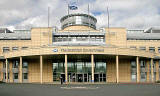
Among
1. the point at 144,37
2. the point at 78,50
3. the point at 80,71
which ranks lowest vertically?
the point at 80,71

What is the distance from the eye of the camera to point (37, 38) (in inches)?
2083

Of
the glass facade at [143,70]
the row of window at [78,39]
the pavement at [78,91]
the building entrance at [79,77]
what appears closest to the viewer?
the pavement at [78,91]

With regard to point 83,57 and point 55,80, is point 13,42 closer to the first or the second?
point 55,80

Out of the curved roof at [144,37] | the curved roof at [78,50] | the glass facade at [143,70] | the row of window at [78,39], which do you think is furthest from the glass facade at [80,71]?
the curved roof at [144,37]

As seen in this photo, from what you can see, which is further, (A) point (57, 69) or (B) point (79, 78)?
(A) point (57, 69)

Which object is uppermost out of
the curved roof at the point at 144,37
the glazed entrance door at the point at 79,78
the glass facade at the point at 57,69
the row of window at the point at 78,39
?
the curved roof at the point at 144,37

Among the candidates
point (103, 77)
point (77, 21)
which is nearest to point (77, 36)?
point (77, 21)

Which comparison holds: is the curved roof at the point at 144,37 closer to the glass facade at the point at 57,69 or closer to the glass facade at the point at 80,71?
the glass facade at the point at 80,71

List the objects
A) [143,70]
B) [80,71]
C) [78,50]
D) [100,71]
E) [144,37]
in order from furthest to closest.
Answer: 1. [144,37]
2. [143,70]
3. [100,71]
4. [80,71]
5. [78,50]

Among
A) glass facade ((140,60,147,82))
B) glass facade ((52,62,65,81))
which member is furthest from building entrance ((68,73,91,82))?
glass facade ((140,60,147,82))

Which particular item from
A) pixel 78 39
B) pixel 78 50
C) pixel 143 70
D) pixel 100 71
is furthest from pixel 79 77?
pixel 143 70

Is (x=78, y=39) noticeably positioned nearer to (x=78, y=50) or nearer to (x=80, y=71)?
(x=80, y=71)

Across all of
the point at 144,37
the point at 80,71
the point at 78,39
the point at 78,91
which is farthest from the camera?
the point at 144,37

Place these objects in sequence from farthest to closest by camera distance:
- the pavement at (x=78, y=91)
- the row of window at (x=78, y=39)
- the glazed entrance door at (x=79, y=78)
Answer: the row of window at (x=78, y=39) → the glazed entrance door at (x=79, y=78) → the pavement at (x=78, y=91)
